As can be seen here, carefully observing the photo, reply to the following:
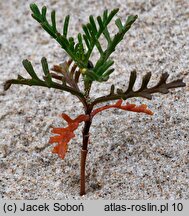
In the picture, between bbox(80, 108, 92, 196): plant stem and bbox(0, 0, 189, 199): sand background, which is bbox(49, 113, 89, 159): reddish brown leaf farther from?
bbox(0, 0, 189, 199): sand background

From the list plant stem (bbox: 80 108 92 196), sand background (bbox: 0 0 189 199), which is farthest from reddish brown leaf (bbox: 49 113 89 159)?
sand background (bbox: 0 0 189 199)

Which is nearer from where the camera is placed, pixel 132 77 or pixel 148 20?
pixel 132 77

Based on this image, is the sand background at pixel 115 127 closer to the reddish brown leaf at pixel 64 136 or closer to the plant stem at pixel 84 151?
the plant stem at pixel 84 151

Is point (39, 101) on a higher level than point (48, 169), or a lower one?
higher

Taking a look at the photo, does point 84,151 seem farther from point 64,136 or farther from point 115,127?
point 115,127

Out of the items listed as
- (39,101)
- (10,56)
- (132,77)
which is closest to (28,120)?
(39,101)

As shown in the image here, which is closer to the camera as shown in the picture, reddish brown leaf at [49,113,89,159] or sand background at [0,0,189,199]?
reddish brown leaf at [49,113,89,159]

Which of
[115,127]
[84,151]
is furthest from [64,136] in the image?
[115,127]

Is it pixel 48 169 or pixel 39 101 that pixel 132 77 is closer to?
pixel 48 169
